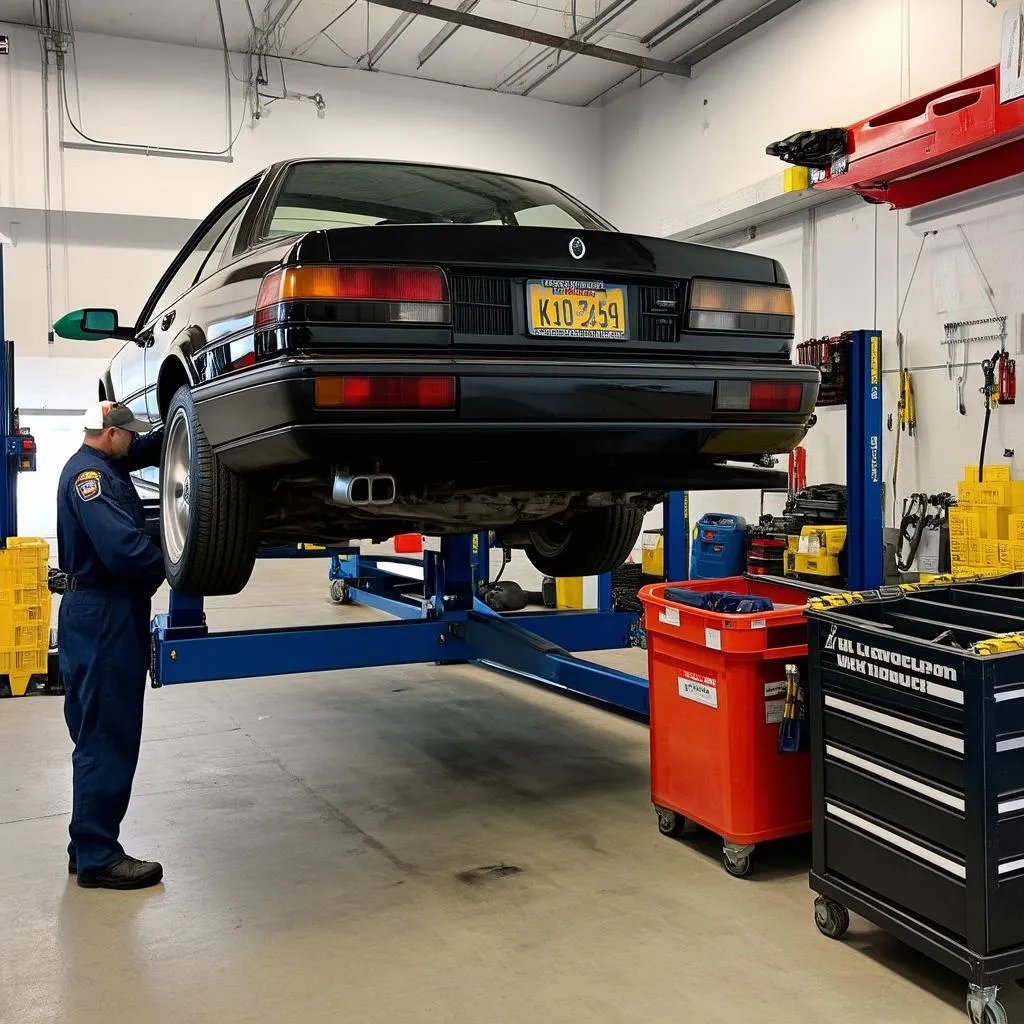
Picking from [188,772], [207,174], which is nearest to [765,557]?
[188,772]

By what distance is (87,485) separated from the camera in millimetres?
2721

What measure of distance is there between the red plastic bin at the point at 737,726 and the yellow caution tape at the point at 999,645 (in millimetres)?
654

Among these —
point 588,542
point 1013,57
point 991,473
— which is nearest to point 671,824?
point 588,542

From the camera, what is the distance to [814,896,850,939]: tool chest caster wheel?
229cm

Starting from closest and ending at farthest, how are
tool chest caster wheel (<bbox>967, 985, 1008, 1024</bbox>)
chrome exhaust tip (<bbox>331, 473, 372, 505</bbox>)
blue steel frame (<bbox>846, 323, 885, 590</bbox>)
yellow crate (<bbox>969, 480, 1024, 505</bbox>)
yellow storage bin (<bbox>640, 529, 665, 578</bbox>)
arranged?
1. tool chest caster wheel (<bbox>967, 985, 1008, 1024</bbox>)
2. chrome exhaust tip (<bbox>331, 473, 372, 505</bbox>)
3. blue steel frame (<bbox>846, 323, 885, 590</bbox>)
4. yellow crate (<bbox>969, 480, 1024, 505</bbox>)
5. yellow storage bin (<bbox>640, 529, 665, 578</bbox>)

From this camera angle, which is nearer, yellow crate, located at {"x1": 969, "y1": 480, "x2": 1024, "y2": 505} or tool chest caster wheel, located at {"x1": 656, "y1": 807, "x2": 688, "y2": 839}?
tool chest caster wheel, located at {"x1": 656, "y1": 807, "x2": 688, "y2": 839}

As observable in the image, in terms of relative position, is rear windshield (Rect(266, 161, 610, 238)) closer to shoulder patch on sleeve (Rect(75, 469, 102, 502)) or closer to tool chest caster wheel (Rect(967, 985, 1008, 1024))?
shoulder patch on sleeve (Rect(75, 469, 102, 502))

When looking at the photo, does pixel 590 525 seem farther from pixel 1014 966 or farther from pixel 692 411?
pixel 1014 966

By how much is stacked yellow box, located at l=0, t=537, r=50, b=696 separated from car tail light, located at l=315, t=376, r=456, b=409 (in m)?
3.52

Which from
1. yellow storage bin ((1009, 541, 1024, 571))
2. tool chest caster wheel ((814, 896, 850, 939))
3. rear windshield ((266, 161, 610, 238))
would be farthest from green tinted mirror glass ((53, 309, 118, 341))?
yellow storage bin ((1009, 541, 1024, 571))

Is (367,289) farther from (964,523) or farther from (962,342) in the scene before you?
(962,342)

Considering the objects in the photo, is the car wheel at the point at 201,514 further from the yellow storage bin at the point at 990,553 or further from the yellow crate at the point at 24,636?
the yellow storage bin at the point at 990,553

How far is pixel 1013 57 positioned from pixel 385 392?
572 cm

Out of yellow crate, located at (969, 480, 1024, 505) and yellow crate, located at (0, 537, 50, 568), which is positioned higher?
yellow crate, located at (969, 480, 1024, 505)
